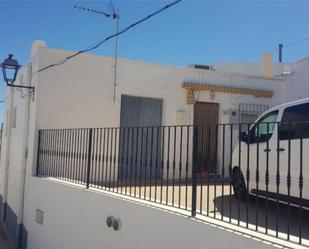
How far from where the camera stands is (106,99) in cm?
1076

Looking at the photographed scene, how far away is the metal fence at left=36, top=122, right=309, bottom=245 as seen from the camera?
4.55 meters

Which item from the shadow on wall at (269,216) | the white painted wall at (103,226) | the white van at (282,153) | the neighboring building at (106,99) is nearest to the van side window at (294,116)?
the white van at (282,153)

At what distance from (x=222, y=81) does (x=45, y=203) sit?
6.64m

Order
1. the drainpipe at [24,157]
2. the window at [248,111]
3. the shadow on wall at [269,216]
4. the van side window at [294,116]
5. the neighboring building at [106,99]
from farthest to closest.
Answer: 1. the window at [248,111]
2. the drainpipe at [24,157]
3. the neighboring building at [106,99]
4. the van side window at [294,116]
5. the shadow on wall at [269,216]

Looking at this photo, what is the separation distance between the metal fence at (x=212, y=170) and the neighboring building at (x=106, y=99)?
85 centimetres

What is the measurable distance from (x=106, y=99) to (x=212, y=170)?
4.60 metres

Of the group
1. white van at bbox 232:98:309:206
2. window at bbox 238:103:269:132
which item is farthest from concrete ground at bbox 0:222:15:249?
window at bbox 238:103:269:132

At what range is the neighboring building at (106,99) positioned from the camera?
1006cm

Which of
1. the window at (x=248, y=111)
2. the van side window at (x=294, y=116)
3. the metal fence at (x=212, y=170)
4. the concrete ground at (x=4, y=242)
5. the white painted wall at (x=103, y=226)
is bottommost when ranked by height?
the concrete ground at (x=4, y=242)

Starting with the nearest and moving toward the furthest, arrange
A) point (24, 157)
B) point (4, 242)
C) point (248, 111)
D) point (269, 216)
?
point (269, 216) → point (24, 157) → point (4, 242) → point (248, 111)

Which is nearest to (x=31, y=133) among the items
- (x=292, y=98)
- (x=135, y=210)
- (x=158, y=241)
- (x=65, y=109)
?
(x=65, y=109)

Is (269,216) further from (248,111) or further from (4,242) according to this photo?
(4,242)

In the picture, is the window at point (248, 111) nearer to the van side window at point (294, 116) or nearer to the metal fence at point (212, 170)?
the metal fence at point (212, 170)

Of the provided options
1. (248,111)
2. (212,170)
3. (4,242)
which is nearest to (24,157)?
(4,242)
